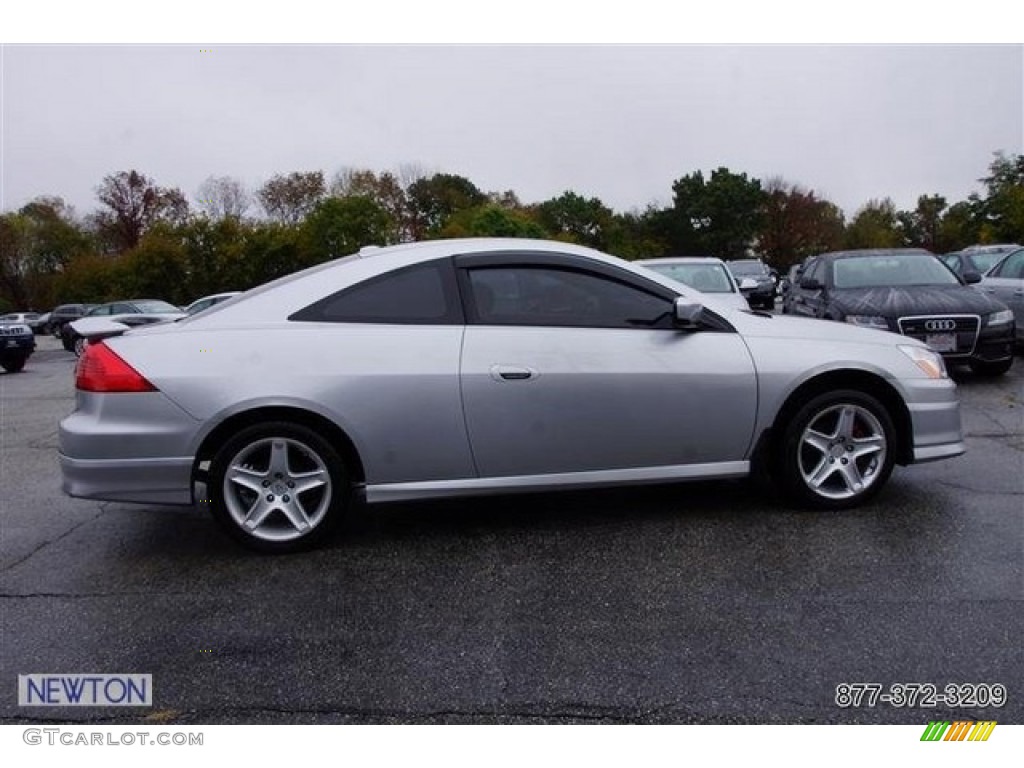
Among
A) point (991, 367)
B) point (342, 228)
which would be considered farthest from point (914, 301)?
point (342, 228)

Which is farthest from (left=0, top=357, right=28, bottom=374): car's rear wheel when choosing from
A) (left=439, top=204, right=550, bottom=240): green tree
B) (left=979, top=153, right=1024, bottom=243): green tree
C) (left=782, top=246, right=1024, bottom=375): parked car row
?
(left=979, top=153, right=1024, bottom=243): green tree

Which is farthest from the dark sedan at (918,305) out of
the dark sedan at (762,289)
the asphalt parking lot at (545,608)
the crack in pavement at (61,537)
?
the dark sedan at (762,289)

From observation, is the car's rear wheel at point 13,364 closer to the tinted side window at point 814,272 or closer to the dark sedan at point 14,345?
the dark sedan at point 14,345

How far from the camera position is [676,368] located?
3.93 meters

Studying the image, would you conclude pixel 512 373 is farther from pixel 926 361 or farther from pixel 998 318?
pixel 998 318

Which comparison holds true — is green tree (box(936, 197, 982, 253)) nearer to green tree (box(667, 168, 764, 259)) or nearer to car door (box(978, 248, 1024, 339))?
green tree (box(667, 168, 764, 259))

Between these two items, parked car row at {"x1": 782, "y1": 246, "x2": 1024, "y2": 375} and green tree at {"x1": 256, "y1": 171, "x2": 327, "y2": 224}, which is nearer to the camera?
parked car row at {"x1": 782, "y1": 246, "x2": 1024, "y2": 375}

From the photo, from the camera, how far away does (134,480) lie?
3670 mm

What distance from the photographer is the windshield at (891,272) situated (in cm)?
863

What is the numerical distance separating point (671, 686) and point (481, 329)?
1924 millimetres

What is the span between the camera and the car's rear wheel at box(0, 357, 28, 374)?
16.0 m

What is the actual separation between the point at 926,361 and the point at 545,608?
2661 millimetres

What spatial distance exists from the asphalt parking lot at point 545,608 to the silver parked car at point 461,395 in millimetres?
311
